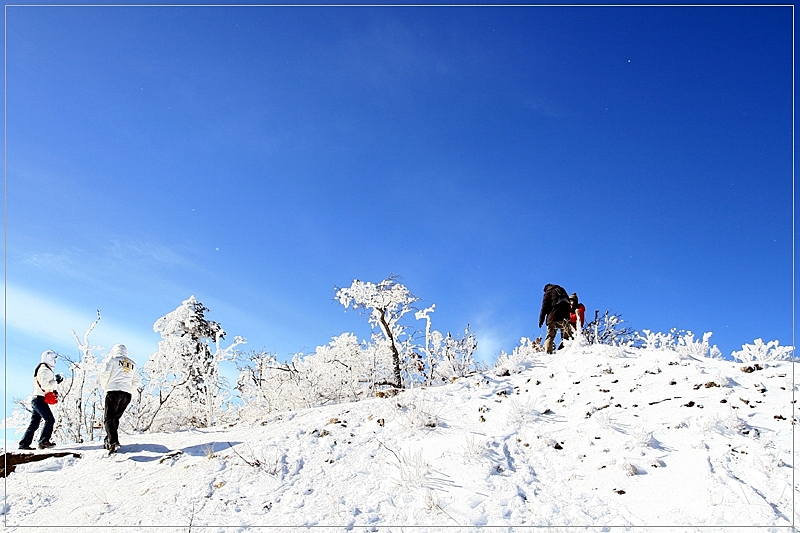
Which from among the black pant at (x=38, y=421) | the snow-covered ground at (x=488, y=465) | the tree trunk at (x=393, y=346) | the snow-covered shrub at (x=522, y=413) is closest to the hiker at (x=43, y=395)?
the black pant at (x=38, y=421)

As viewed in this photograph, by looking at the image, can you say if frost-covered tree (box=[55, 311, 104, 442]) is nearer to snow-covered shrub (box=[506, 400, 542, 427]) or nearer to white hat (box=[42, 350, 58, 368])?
white hat (box=[42, 350, 58, 368])

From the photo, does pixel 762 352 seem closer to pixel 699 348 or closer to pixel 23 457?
Answer: pixel 699 348

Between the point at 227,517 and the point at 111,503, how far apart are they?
2013mm

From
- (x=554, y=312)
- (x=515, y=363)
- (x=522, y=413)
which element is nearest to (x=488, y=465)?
(x=522, y=413)

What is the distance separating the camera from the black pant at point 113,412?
9.29 meters

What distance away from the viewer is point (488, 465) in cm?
651

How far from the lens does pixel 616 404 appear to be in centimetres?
809

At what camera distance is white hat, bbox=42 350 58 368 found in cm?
1084

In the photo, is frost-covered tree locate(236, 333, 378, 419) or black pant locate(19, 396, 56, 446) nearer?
black pant locate(19, 396, 56, 446)

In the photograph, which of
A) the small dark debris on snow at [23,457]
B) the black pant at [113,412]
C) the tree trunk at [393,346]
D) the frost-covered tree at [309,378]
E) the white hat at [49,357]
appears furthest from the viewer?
the tree trunk at [393,346]

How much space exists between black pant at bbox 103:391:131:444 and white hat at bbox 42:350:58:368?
213 cm

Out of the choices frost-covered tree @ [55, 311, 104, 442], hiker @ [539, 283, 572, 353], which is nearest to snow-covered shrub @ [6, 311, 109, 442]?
frost-covered tree @ [55, 311, 104, 442]

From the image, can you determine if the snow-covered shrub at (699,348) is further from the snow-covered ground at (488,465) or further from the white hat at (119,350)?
the white hat at (119,350)

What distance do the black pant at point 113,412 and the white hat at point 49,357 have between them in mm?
2130
